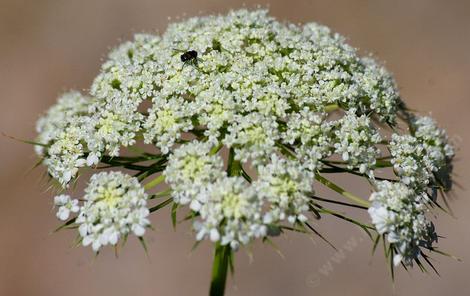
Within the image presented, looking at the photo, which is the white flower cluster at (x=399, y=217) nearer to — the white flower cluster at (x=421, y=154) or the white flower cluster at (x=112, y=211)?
the white flower cluster at (x=421, y=154)

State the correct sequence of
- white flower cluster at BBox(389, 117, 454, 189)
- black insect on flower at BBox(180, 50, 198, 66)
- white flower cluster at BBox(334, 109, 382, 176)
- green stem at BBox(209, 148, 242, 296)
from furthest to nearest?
black insect on flower at BBox(180, 50, 198, 66), white flower cluster at BBox(389, 117, 454, 189), white flower cluster at BBox(334, 109, 382, 176), green stem at BBox(209, 148, 242, 296)

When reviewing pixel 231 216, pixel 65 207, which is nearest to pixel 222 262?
pixel 231 216

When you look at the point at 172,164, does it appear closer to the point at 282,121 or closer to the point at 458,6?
the point at 282,121

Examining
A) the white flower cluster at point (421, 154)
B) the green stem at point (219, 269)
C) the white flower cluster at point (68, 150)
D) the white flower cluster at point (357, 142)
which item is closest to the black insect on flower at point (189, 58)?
the white flower cluster at point (68, 150)

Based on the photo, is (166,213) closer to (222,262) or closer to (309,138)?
(222,262)

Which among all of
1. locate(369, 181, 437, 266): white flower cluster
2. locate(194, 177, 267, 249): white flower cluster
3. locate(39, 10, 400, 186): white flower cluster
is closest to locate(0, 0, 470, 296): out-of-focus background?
locate(39, 10, 400, 186): white flower cluster

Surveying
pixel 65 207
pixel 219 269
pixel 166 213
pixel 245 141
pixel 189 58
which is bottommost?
pixel 219 269

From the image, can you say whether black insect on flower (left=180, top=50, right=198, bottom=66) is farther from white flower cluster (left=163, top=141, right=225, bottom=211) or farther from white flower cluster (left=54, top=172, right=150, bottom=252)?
white flower cluster (left=54, top=172, right=150, bottom=252)
